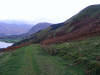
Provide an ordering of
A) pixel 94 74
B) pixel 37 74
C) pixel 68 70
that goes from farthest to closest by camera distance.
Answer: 1. pixel 68 70
2. pixel 37 74
3. pixel 94 74

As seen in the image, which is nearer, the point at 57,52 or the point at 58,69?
the point at 58,69

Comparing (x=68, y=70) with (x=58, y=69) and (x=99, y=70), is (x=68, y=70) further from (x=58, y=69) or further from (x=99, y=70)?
(x=99, y=70)

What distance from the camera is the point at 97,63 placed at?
57.4 ft

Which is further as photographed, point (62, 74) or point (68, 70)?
point (68, 70)

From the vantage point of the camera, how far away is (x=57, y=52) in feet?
100

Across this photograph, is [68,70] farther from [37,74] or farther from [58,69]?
[37,74]

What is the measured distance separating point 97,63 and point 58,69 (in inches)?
156

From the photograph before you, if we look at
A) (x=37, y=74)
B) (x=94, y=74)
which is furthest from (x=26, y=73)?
(x=94, y=74)

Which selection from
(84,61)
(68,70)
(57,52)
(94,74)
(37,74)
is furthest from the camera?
(57,52)

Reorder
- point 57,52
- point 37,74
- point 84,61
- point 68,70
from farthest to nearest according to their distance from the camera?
point 57,52
point 84,61
point 68,70
point 37,74

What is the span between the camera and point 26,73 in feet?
58.8

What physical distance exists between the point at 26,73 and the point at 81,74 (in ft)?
17.1

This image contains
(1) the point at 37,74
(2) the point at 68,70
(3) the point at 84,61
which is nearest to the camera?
(1) the point at 37,74

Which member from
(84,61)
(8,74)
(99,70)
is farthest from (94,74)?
(8,74)
